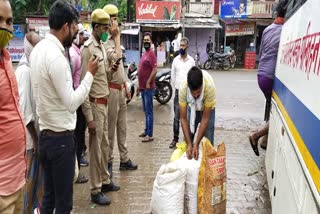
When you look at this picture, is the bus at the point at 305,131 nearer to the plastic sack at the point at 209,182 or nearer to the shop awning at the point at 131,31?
the plastic sack at the point at 209,182

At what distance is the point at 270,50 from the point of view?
4.85 metres

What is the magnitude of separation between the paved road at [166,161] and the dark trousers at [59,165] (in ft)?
3.24

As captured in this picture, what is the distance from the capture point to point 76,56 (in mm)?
3980

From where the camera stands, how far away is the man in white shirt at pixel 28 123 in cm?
301

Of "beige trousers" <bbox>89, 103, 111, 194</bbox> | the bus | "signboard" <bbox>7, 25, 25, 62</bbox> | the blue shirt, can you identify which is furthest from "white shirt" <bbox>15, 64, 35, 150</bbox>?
"signboard" <bbox>7, 25, 25, 62</bbox>

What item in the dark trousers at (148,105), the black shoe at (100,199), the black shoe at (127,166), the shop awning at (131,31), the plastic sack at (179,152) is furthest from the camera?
the shop awning at (131,31)

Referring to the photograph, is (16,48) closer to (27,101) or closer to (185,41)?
(185,41)

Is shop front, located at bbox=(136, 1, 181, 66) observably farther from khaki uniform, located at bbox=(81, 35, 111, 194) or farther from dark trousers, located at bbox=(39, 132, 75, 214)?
dark trousers, located at bbox=(39, 132, 75, 214)

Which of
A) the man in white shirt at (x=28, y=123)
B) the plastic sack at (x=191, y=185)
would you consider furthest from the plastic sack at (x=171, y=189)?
the man in white shirt at (x=28, y=123)

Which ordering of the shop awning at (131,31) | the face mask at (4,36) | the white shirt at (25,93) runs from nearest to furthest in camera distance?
the face mask at (4,36) → the white shirt at (25,93) → the shop awning at (131,31)

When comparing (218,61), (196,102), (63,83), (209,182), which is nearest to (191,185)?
(209,182)

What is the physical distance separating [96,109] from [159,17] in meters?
18.6

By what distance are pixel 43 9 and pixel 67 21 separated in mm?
21007

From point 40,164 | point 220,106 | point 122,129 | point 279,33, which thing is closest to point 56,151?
point 40,164
